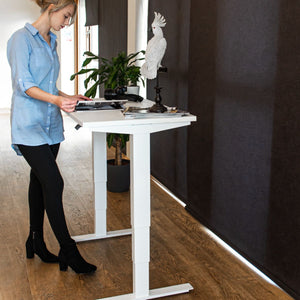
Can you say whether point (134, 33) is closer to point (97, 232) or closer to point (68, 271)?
point (97, 232)

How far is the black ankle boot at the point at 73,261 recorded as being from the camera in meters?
2.36

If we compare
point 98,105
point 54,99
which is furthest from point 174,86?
point 54,99

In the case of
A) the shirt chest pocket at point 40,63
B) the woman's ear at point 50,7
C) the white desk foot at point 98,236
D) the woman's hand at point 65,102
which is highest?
the woman's ear at point 50,7

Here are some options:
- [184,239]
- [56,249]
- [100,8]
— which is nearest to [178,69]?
[184,239]

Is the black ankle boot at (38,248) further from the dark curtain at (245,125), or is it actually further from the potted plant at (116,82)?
the potted plant at (116,82)

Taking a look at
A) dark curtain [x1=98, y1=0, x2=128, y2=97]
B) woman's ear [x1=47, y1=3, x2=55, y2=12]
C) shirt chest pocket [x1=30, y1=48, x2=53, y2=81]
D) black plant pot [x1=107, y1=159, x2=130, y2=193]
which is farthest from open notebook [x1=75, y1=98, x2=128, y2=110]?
dark curtain [x1=98, y1=0, x2=128, y2=97]

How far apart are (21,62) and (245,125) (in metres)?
1.29

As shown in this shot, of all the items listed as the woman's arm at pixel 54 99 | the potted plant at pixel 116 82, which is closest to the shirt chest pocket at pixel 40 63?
the woman's arm at pixel 54 99

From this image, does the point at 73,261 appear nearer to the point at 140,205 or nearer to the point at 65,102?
the point at 140,205

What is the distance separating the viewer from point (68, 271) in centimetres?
250

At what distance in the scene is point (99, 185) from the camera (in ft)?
9.02

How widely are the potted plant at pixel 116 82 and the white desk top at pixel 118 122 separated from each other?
1.54 metres

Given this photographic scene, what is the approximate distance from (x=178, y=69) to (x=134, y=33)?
1.33m

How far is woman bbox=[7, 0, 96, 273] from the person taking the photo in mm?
2123
